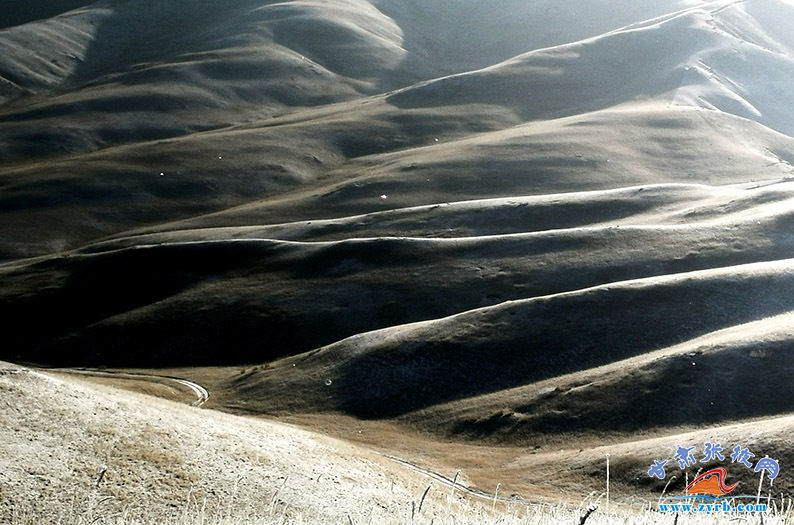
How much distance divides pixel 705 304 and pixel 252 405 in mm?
32694

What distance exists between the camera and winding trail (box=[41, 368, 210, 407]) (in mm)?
63178

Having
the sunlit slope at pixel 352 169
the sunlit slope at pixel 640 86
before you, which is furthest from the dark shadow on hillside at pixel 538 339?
the sunlit slope at pixel 640 86

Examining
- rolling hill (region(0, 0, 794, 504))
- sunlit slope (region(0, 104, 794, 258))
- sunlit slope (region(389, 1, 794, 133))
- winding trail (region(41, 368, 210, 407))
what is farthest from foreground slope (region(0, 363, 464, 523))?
sunlit slope (region(389, 1, 794, 133))

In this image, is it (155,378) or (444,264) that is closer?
(155,378)

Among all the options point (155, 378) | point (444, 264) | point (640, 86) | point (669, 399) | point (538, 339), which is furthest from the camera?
point (640, 86)

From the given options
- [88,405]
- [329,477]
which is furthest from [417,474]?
[88,405]

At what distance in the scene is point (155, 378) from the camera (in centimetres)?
6812

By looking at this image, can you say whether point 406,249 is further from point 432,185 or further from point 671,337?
point 432,185

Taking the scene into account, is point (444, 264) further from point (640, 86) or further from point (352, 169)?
point (640, 86)

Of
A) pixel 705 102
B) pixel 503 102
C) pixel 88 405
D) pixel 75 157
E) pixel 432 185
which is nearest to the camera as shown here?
pixel 88 405

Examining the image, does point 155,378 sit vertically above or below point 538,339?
below

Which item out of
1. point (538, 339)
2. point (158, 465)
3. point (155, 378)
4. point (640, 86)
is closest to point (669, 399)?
point (538, 339)

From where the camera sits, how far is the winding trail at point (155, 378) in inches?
2487

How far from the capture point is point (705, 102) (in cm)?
17138
